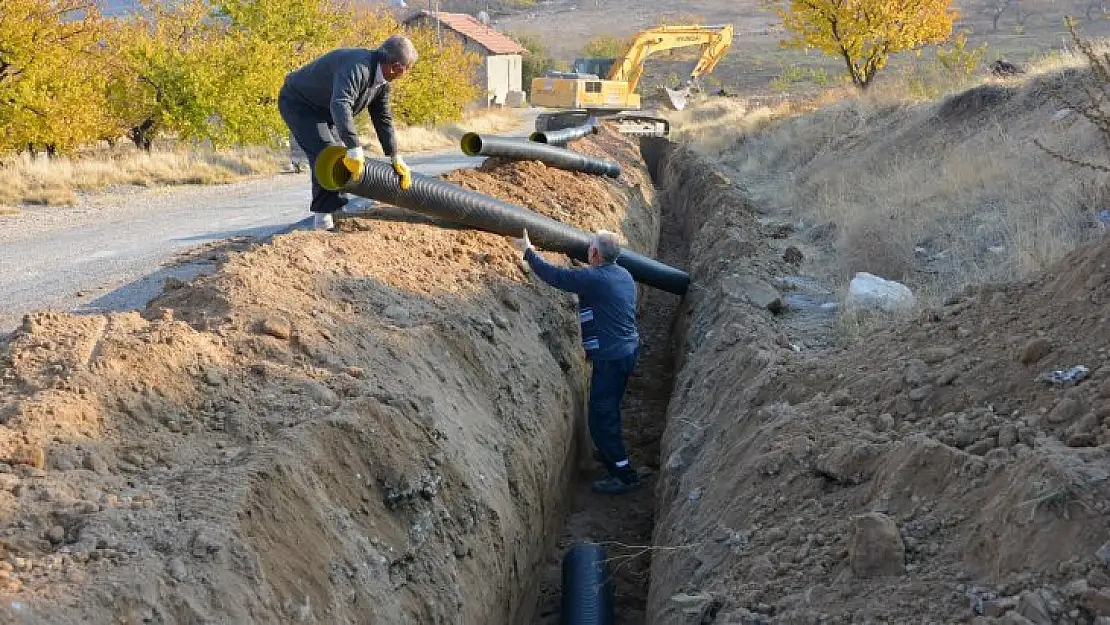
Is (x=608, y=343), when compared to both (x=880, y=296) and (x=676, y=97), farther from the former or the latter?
(x=676, y=97)

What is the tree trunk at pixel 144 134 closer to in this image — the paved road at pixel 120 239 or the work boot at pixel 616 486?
the paved road at pixel 120 239

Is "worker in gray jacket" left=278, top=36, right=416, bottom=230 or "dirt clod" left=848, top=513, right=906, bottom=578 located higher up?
"worker in gray jacket" left=278, top=36, right=416, bottom=230

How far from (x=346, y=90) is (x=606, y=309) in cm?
289

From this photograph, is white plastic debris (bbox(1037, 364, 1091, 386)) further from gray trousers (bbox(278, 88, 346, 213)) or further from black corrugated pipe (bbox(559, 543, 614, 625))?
gray trousers (bbox(278, 88, 346, 213))

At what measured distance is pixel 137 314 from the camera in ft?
15.5

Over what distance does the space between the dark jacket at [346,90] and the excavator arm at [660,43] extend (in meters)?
20.1

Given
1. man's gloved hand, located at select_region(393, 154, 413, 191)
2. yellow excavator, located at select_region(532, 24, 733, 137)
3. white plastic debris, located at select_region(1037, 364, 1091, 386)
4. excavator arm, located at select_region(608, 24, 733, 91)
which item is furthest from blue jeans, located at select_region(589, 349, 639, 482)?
excavator arm, located at select_region(608, 24, 733, 91)

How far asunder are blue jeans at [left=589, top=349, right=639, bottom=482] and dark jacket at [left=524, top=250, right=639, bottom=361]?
104 mm

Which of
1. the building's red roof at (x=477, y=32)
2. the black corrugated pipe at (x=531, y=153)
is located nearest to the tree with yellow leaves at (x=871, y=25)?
the black corrugated pipe at (x=531, y=153)

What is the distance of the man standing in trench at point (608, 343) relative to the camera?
26.2ft

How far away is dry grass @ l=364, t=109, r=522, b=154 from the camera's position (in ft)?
91.8

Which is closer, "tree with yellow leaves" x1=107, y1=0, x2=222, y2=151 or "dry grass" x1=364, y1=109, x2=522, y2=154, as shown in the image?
"tree with yellow leaves" x1=107, y1=0, x2=222, y2=151

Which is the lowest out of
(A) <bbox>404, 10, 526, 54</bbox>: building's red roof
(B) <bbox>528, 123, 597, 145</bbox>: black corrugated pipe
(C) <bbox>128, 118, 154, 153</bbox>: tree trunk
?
(A) <bbox>404, 10, 526, 54</bbox>: building's red roof

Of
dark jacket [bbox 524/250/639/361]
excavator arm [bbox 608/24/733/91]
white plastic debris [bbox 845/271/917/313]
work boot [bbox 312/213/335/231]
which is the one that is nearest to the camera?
work boot [bbox 312/213/335/231]
